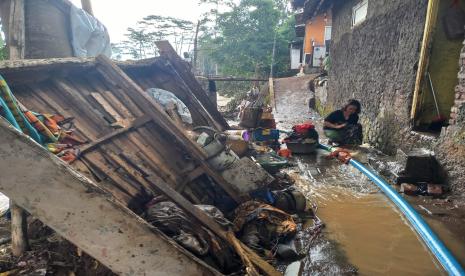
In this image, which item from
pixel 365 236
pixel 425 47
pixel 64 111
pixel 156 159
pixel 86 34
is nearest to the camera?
pixel 64 111

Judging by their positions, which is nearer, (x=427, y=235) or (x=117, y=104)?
(x=427, y=235)

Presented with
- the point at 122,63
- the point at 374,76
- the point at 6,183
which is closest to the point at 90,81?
the point at 122,63

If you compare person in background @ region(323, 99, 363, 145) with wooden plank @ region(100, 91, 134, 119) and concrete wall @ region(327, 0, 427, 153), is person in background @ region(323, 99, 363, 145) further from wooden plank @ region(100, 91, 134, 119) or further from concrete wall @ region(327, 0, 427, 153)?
wooden plank @ region(100, 91, 134, 119)

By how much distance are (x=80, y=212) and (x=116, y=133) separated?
2.17m

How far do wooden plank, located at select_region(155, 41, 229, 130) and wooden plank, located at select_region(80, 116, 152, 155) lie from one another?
2.07 meters

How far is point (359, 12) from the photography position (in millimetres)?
8945

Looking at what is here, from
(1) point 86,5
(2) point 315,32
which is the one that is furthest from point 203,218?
(2) point 315,32

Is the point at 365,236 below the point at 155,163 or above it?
below

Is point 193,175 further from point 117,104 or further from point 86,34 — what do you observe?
point 86,34

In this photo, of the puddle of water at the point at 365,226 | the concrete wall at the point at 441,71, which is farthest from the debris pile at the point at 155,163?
the concrete wall at the point at 441,71

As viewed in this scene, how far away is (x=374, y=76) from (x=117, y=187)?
23.0ft

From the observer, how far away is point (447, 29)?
16.8 ft

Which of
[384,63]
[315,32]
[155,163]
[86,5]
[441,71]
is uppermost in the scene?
[315,32]

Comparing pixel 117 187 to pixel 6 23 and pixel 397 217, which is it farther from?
pixel 397 217
